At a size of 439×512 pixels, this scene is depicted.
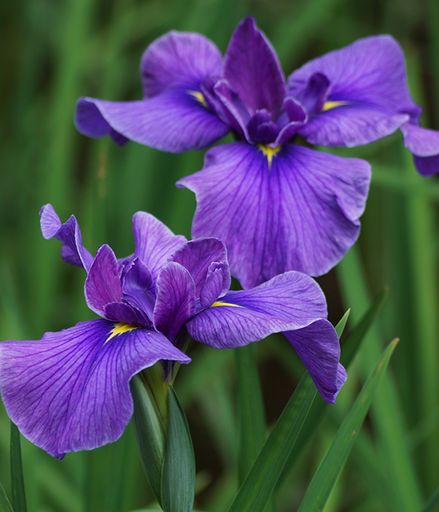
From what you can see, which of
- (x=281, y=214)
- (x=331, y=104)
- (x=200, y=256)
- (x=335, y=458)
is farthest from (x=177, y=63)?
(x=335, y=458)

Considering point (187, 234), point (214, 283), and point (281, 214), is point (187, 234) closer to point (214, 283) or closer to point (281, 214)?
point (281, 214)

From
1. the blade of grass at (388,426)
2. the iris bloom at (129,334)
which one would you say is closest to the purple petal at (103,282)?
the iris bloom at (129,334)

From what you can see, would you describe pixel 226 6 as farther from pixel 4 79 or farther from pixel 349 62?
pixel 4 79

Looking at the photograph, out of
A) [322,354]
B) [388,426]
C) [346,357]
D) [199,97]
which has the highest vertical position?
[199,97]

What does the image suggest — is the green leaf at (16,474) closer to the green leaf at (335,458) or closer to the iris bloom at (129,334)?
the iris bloom at (129,334)

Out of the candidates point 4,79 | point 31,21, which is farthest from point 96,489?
point 4,79

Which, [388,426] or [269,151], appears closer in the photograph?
[269,151]

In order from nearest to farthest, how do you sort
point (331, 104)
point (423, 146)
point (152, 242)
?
point (152, 242), point (423, 146), point (331, 104)

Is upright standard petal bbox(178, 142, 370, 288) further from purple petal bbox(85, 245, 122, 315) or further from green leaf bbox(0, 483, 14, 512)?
green leaf bbox(0, 483, 14, 512)
